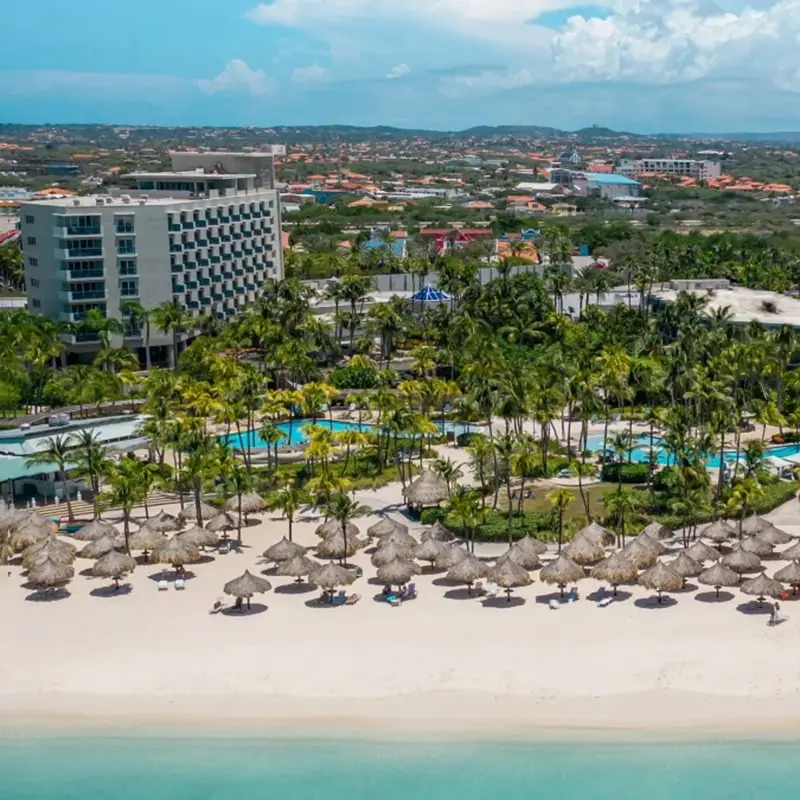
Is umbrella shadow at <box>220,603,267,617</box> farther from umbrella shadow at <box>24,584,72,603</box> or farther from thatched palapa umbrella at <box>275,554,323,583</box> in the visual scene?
umbrella shadow at <box>24,584,72,603</box>

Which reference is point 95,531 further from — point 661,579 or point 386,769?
point 661,579

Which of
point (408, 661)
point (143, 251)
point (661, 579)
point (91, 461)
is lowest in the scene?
point (408, 661)

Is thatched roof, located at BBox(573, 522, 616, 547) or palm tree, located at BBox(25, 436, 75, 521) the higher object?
palm tree, located at BBox(25, 436, 75, 521)

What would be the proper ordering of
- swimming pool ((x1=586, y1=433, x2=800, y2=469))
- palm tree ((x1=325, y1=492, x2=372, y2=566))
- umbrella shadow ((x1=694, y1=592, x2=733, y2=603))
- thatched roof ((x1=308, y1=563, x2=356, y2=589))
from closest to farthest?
umbrella shadow ((x1=694, y1=592, x2=733, y2=603)) < thatched roof ((x1=308, y1=563, x2=356, y2=589)) < palm tree ((x1=325, y1=492, x2=372, y2=566)) < swimming pool ((x1=586, y1=433, x2=800, y2=469))

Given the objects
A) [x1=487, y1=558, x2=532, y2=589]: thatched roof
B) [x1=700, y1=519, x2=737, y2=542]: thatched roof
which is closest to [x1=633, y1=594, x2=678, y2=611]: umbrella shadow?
[x1=487, y1=558, x2=532, y2=589]: thatched roof

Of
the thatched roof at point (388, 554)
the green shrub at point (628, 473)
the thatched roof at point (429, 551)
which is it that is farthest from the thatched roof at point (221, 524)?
the green shrub at point (628, 473)

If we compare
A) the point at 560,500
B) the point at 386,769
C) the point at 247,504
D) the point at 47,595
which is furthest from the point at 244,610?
the point at 560,500
